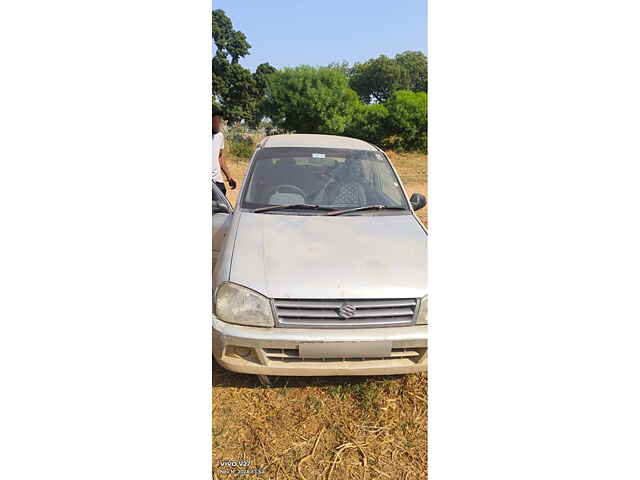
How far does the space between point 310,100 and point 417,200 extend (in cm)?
129

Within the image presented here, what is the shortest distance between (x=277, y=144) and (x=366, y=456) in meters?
2.28

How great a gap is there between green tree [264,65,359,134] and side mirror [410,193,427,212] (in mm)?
1054

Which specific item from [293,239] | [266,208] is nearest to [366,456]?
[293,239]

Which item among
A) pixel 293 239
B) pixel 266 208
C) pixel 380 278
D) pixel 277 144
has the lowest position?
pixel 380 278

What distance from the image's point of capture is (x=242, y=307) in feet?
5.93

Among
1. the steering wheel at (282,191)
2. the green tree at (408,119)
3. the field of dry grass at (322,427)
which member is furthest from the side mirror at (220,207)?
the green tree at (408,119)

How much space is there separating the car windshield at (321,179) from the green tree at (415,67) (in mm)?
662

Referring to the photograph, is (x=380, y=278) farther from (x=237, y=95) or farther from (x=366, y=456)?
(x=237, y=95)

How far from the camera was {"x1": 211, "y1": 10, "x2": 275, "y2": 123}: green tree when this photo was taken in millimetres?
2158

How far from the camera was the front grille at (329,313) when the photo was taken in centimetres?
179

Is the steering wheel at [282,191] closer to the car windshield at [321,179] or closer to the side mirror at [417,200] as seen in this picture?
the car windshield at [321,179]

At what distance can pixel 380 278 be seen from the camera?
1861mm

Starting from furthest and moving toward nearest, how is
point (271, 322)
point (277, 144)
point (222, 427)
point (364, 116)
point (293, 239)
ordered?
point (364, 116) → point (277, 144) → point (293, 239) → point (222, 427) → point (271, 322)

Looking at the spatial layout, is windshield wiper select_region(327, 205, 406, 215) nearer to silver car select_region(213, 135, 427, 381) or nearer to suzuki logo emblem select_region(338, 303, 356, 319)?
silver car select_region(213, 135, 427, 381)
